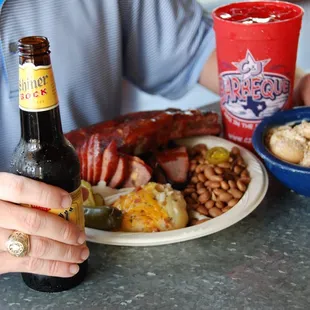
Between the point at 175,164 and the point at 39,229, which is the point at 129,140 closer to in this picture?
the point at 175,164

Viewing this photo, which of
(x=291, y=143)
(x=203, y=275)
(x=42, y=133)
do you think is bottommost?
(x=203, y=275)

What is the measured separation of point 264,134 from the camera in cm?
108

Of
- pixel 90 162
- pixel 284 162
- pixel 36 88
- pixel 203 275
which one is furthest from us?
pixel 90 162

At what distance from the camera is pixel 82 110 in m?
1.43

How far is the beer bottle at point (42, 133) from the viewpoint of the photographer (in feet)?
2.38

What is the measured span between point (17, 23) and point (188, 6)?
19.1 inches

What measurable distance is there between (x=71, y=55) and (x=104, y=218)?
54cm

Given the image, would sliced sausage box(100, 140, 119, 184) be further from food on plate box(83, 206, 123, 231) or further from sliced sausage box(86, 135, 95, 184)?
food on plate box(83, 206, 123, 231)

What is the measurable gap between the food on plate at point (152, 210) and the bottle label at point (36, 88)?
0.28m

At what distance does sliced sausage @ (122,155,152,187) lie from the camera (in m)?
1.06

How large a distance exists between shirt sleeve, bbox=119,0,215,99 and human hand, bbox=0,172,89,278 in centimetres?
78

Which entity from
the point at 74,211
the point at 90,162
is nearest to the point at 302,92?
the point at 90,162

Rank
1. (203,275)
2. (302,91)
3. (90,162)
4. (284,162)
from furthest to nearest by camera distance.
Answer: (302,91) < (90,162) < (284,162) < (203,275)

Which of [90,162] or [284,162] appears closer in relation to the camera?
[284,162]
